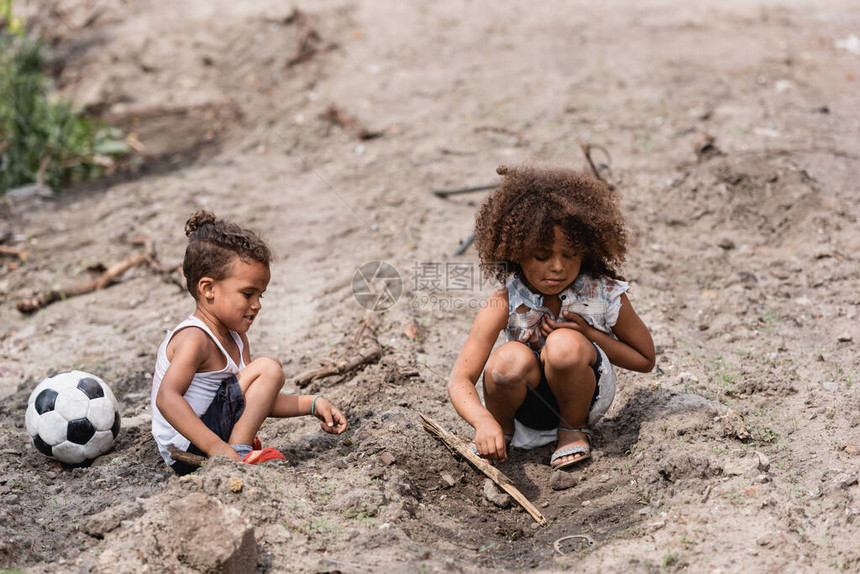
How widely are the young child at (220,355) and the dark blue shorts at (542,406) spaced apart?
3.32ft

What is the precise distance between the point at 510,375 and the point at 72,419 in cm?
179

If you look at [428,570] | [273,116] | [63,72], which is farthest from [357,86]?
[428,570]

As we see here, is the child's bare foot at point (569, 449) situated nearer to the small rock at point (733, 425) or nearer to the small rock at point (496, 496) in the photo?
the small rock at point (496, 496)

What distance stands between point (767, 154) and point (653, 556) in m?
3.87

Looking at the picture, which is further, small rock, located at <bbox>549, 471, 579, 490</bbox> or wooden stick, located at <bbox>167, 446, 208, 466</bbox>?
small rock, located at <bbox>549, 471, 579, 490</bbox>

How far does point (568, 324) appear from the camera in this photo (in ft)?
10.6

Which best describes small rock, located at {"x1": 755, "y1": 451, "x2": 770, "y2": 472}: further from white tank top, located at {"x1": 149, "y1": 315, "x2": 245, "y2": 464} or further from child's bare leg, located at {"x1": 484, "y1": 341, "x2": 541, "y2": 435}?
white tank top, located at {"x1": 149, "y1": 315, "x2": 245, "y2": 464}

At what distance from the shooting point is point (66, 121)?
730 cm

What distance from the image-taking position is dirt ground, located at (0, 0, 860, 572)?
9.03ft

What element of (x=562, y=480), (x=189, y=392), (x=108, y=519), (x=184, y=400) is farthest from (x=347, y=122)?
(x=108, y=519)

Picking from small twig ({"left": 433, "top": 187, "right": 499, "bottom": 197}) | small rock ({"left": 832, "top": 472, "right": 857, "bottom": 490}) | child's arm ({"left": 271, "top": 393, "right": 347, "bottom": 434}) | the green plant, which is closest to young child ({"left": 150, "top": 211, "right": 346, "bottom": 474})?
child's arm ({"left": 271, "top": 393, "right": 347, "bottom": 434})

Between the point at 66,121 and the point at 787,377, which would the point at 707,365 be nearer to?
the point at 787,377

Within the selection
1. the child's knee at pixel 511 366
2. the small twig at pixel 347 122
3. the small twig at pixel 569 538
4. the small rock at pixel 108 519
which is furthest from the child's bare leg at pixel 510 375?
the small twig at pixel 347 122

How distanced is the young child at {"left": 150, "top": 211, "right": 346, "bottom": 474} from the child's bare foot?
1.11 m
